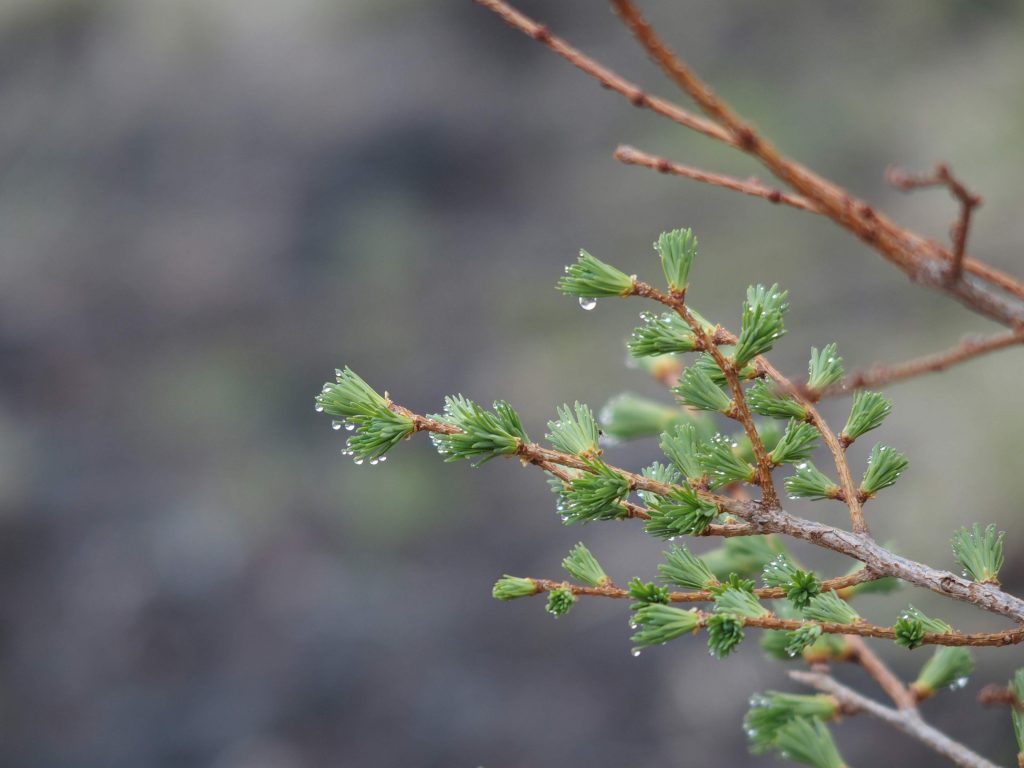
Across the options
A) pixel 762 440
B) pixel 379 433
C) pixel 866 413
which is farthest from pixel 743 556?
pixel 379 433

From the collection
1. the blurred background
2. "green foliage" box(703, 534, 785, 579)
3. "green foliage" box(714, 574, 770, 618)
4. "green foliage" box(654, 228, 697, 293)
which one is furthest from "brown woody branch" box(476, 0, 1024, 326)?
the blurred background

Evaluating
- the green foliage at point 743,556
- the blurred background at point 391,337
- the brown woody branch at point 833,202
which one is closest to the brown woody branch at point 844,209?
the brown woody branch at point 833,202

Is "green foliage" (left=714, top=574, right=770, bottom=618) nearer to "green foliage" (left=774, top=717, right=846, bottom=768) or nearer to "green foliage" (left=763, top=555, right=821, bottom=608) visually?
"green foliage" (left=763, top=555, right=821, bottom=608)

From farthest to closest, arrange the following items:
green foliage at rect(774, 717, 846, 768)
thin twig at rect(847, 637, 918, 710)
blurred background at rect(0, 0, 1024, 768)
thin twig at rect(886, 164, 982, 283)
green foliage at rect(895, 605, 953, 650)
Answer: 1. blurred background at rect(0, 0, 1024, 768)
2. thin twig at rect(847, 637, 918, 710)
3. green foliage at rect(774, 717, 846, 768)
4. green foliage at rect(895, 605, 953, 650)
5. thin twig at rect(886, 164, 982, 283)

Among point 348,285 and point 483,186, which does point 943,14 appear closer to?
point 483,186

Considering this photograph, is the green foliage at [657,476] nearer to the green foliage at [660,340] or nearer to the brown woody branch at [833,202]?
the green foliage at [660,340]

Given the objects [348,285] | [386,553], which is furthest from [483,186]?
[386,553]
